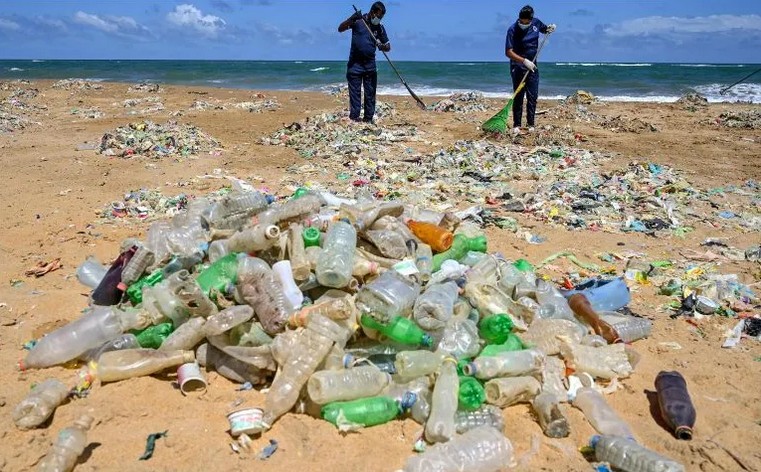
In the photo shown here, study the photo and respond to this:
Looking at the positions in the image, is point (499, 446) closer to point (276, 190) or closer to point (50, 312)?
point (50, 312)

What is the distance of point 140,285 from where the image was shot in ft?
11.9

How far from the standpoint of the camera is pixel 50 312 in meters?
Result: 3.85

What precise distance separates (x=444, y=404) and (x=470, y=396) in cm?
14

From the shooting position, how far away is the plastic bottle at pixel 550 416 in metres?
2.75

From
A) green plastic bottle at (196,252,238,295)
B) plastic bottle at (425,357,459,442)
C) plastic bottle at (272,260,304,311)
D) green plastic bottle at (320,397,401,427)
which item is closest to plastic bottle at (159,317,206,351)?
green plastic bottle at (196,252,238,295)

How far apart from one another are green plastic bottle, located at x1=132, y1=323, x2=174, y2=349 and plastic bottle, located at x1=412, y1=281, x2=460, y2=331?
1.53m

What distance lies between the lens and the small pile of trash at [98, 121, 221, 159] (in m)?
9.08

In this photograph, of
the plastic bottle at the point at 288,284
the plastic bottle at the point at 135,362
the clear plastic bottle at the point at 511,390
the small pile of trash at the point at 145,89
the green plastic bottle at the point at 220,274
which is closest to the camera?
the clear plastic bottle at the point at 511,390

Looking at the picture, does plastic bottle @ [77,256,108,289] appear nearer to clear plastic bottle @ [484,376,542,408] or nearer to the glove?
clear plastic bottle @ [484,376,542,408]

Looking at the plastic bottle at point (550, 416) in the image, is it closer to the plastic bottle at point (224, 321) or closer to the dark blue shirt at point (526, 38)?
the plastic bottle at point (224, 321)

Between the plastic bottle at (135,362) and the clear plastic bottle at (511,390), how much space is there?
5.69ft

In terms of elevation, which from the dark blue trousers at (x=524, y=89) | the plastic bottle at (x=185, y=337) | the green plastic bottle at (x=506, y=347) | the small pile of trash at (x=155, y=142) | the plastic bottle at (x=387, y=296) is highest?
the dark blue trousers at (x=524, y=89)

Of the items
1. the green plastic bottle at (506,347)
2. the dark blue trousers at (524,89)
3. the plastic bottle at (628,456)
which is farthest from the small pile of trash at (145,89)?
the plastic bottle at (628,456)

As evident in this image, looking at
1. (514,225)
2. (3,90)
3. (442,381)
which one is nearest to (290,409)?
(442,381)
